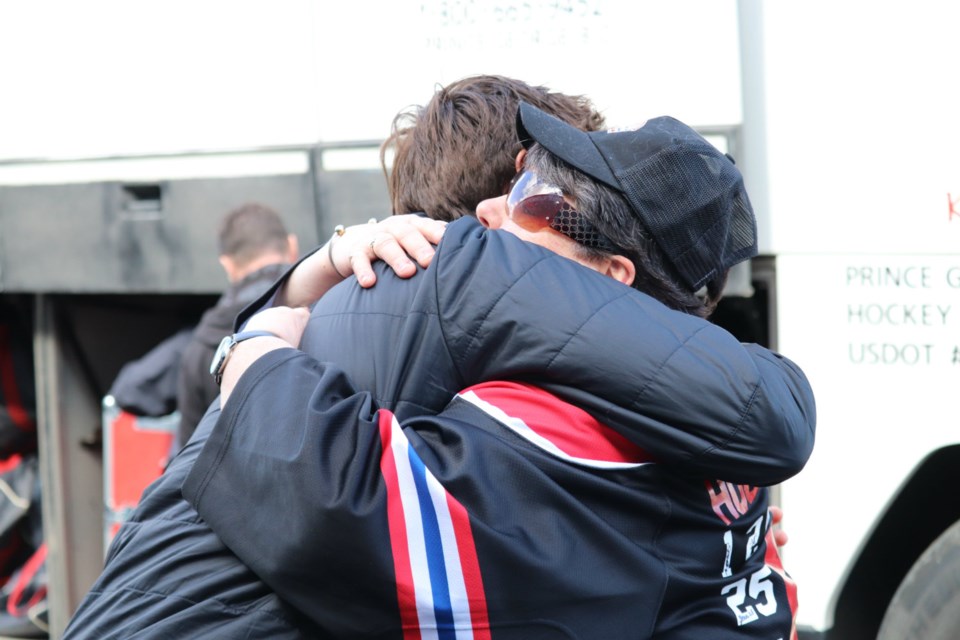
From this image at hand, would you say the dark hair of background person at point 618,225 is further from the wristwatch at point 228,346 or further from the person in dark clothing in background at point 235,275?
the person in dark clothing in background at point 235,275

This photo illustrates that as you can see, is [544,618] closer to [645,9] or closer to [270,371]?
[270,371]

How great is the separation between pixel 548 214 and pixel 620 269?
0.11 m

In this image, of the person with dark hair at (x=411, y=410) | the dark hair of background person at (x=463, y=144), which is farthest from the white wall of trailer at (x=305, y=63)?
the person with dark hair at (x=411, y=410)

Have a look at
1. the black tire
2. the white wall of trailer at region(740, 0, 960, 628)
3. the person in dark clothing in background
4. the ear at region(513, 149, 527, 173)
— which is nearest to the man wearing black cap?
the ear at region(513, 149, 527, 173)

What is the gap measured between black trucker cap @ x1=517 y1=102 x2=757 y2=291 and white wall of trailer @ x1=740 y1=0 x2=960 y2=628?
1.22m

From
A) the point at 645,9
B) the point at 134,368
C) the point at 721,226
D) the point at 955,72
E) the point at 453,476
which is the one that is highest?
the point at 645,9

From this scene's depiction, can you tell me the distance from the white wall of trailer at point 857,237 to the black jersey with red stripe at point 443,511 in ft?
4.61

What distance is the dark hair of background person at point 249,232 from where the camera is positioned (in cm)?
319

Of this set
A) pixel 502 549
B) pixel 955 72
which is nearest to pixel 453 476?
pixel 502 549

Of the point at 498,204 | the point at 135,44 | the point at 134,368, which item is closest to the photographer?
the point at 498,204

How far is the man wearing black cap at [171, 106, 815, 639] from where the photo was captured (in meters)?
1.18

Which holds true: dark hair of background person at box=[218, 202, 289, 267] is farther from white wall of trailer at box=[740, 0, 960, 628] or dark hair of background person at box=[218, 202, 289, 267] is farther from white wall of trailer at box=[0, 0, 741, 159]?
white wall of trailer at box=[740, 0, 960, 628]

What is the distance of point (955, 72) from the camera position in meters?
2.39

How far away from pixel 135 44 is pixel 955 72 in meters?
2.22
